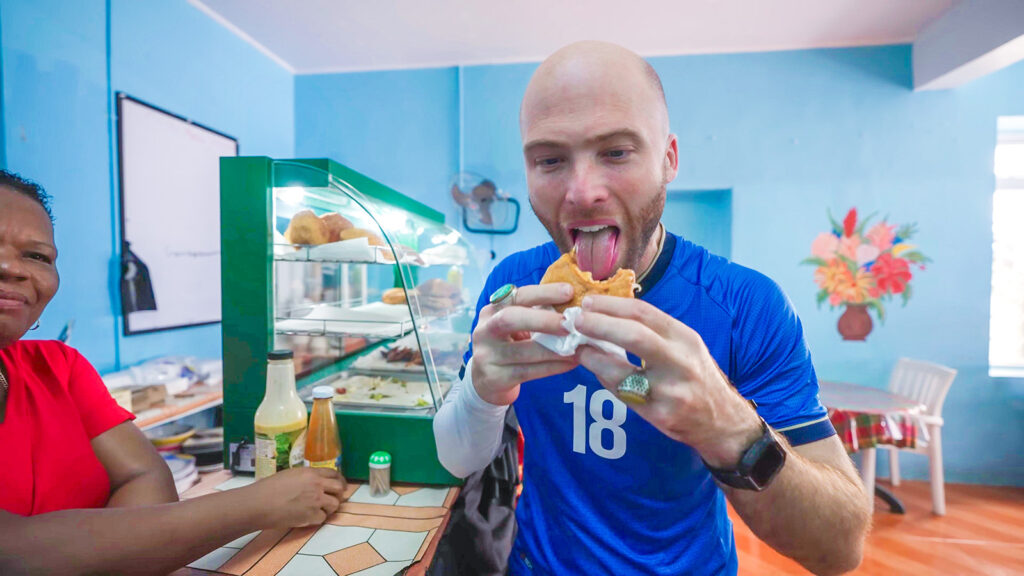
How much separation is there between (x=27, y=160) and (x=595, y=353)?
10.6 feet

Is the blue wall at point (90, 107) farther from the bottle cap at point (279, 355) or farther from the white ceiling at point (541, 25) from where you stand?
the bottle cap at point (279, 355)

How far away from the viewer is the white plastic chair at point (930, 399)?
3604 mm

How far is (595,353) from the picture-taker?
836mm

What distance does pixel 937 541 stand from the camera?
322 cm

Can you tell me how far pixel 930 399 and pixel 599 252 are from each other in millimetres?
4169

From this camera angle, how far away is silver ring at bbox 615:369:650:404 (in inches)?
31.2

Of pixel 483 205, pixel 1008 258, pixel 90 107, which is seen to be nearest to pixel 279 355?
pixel 90 107

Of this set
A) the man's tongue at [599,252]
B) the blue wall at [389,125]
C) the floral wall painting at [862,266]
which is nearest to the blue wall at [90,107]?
the blue wall at [389,125]

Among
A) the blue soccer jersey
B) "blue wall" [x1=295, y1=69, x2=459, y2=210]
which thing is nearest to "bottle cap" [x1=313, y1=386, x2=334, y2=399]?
the blue soccer jersey

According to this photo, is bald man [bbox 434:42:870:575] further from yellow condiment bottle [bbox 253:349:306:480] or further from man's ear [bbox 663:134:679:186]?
yellow condiment bottle [bbox 253:349:306:480]

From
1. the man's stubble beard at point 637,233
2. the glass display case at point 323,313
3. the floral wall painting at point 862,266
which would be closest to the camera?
the man's stubble beard at point 637,233

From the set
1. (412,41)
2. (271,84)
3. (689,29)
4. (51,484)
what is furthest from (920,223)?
(271,84)

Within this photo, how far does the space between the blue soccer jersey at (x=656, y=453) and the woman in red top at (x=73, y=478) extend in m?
0.65

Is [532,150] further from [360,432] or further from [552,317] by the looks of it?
[360,432]
